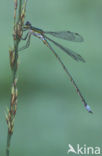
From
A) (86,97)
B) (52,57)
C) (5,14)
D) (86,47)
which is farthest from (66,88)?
(5,14)

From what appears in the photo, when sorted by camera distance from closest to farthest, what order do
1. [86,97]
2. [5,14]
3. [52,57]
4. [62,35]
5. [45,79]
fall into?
[62,35] < [86,97] < [45,79] < [52,57] < [5,14]

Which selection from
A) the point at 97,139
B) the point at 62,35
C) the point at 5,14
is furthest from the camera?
the point at 5,14

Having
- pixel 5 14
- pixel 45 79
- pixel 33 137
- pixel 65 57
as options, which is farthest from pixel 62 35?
pixel 5 14

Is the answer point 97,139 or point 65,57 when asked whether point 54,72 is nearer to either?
point 65,57

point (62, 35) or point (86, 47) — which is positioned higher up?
point (62, 35)

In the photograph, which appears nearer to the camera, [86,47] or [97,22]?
[86,47]

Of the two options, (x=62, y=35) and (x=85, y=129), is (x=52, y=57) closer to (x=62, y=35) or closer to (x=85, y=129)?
(x=85, y=129)
